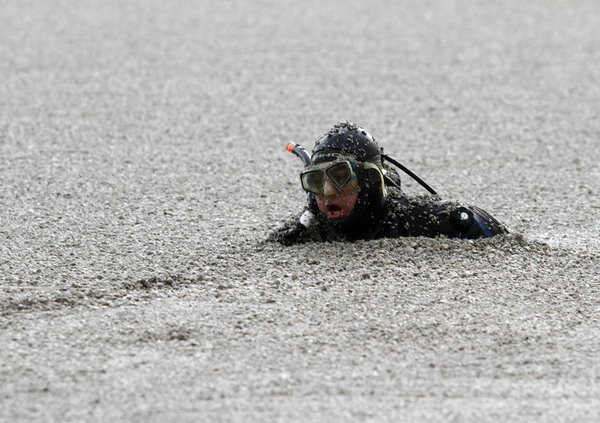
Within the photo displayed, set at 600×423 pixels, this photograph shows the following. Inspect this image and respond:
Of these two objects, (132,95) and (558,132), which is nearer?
(558,132)

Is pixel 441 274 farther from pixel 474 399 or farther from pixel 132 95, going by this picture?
pixel 132 95

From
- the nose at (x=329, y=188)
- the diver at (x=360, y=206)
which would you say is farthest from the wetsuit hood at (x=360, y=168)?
the nose at (x=329, y=188)

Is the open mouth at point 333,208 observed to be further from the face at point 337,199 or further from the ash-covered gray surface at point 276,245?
the ash-covered gray surface at point 276,245

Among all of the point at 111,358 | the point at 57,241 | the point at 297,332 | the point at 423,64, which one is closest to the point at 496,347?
the point at 297,332

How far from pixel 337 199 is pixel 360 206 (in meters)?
0.13

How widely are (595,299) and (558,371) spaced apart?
2.78 feet

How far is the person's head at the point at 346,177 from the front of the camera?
16.3 ft

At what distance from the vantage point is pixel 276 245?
5266mm

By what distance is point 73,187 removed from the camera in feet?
21.9

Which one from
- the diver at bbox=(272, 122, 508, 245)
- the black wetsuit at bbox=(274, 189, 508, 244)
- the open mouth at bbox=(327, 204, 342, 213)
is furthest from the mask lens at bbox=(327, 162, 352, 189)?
the black wetsuit at bbox=(274, 189, 508, 244)

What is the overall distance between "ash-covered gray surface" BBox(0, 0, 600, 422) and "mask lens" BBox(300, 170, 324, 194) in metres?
0.29

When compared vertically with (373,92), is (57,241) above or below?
below

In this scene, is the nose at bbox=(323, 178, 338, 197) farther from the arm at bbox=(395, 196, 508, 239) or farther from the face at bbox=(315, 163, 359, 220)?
the arm at bbox=(395, 196, 508, 239)

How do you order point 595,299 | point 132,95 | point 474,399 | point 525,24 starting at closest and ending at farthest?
1. point 474,399
2. point 595,299
3. point 132,95
4. point 525,24
